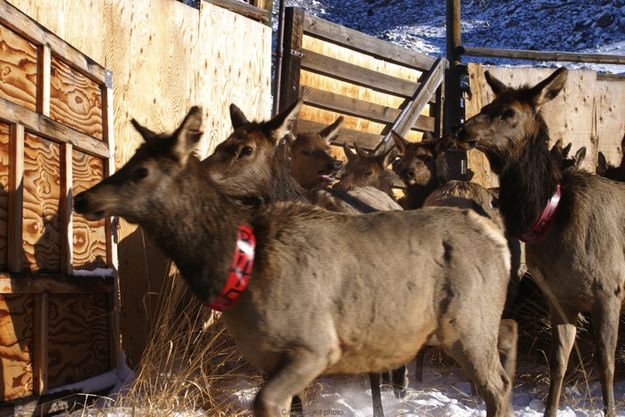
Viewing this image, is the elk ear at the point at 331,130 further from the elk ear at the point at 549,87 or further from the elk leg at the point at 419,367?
the elk leg at the point at 419,367

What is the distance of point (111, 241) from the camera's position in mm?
6008

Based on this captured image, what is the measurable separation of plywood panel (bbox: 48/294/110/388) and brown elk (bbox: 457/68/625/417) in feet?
10.1

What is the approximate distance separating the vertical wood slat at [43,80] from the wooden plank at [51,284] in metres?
1.02

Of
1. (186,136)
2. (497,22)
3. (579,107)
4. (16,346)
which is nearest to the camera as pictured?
(186,136)

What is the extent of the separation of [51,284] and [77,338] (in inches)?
20.4

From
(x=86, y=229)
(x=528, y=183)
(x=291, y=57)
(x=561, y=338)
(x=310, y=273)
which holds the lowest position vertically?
(x=561, y=338)

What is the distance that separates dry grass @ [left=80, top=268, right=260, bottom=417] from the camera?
4867 mm

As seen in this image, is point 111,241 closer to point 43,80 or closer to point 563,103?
point 43,80

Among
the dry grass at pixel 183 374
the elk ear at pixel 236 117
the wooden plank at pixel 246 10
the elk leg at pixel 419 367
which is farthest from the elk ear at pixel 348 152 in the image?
the dry grass at pixel 183 374

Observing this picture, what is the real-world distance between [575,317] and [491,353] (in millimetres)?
2054

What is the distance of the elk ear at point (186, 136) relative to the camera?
4.17 meters

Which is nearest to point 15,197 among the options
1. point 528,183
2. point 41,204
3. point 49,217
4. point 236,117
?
point 41,204

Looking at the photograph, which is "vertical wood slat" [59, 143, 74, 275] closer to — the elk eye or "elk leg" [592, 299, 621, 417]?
the elk eye

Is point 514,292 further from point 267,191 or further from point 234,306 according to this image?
point 234,306
